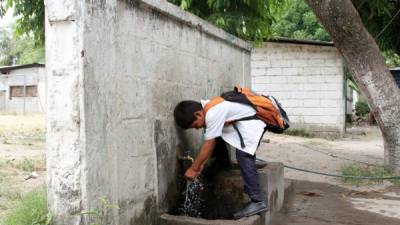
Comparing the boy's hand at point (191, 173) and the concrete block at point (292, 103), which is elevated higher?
the concrete block at point (292, 103)

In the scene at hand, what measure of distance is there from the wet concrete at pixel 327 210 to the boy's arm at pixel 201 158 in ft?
3.60

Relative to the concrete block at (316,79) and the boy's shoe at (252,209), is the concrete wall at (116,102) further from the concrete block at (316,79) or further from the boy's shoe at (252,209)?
the concrete block at (316,79)

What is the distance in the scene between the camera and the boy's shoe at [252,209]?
3809 millimetres

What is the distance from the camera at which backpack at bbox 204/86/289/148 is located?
13.0 feet

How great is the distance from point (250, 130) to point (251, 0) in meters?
3.96

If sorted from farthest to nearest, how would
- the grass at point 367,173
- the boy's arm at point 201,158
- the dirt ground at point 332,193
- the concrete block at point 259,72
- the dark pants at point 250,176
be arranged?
the concrete block at point 259,72 < the grass at point 367,173 < the dirt ground at point 332,193 < the dark pants at point 250,176 < the boy's arm at point 201,158

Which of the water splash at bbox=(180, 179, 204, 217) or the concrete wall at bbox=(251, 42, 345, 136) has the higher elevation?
the concrete wall at bbox=(251, 42, 345, 136)

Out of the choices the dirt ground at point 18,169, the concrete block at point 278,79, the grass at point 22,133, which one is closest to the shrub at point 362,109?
the concrete block at point 278,79

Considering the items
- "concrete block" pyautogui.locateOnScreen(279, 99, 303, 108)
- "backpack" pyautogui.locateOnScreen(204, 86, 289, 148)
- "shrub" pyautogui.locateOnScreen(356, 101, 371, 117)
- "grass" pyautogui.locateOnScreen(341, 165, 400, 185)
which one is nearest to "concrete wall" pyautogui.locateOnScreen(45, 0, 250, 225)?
"backpack" pyautogui.locateOnScreen(204, 86, 289, 148)

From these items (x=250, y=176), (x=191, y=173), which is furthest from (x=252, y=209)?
(x=191, y=173)

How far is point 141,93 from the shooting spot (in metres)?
3.30

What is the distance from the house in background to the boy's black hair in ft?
83.5

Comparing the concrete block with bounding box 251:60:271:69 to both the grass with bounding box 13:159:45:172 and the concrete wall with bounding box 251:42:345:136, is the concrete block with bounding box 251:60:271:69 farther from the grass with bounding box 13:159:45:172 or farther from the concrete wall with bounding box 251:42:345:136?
the grass with bounding box 13:159:45:172

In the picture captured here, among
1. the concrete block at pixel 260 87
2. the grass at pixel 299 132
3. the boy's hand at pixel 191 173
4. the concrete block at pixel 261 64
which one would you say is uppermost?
the concrete block at pixel 261 64
